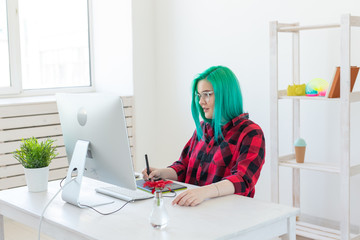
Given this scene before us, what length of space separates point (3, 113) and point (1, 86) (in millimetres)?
537

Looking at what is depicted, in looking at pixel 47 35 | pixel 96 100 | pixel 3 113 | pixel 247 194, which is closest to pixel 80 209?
pixel 96 100

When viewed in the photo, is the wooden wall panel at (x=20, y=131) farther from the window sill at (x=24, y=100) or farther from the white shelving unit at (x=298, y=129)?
the white shelving unit at (x=298, y=129)

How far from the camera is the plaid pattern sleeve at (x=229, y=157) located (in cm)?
226

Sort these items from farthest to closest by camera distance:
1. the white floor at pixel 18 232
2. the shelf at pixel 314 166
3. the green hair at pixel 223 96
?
1. the white floor at pixel 18 232
2. the shelf at pixel 314 166
3. the green hair at pixel 223 96

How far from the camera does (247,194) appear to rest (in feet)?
7.53

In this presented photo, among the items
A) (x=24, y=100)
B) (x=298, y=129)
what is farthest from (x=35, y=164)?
(x=24, y=100)

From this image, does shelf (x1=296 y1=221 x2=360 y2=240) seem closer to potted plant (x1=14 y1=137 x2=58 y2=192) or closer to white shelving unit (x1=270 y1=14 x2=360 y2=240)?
white shelving unit (x1=270 y1=14 x2=360 y2=240)

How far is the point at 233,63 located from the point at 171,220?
94.6 inches

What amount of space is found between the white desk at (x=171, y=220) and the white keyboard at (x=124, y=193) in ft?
0.11

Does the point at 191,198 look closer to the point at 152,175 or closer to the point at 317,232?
the point at 152,175

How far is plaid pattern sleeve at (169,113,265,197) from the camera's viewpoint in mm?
2262

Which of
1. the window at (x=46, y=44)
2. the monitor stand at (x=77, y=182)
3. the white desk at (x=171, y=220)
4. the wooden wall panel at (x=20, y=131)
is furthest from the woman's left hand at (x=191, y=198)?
the window at (x=46, y=44)

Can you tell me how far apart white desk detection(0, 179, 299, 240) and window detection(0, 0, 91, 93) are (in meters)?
2.52

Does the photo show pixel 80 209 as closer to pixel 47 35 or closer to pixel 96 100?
pixel 96 100
